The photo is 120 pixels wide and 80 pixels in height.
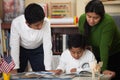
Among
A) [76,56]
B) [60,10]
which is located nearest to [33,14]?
[76,56]

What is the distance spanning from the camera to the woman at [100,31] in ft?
7.09

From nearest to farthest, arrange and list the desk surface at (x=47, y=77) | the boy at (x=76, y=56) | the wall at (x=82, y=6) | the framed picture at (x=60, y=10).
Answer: the desk surface at (x=47, y=77), the boy at (x=76, y=56), the wall at (x=82, y=6), the framed picture at (x=60, y=10)

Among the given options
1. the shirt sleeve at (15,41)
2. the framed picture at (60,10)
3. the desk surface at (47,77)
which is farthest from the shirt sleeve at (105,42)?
the framed picture at (60,10)

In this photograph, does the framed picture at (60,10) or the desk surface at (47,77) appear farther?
the framed picture at (60,10)

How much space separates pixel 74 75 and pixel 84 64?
39cm

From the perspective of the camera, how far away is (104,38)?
87.4 inches

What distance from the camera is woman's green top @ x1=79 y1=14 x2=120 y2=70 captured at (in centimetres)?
221

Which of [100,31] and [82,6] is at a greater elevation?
[82,6]

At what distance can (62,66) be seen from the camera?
237cm

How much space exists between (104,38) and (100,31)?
3.2 inches

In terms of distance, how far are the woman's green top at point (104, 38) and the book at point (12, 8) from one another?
1233 millimetres

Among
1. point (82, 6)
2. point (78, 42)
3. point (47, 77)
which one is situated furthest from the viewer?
point (82, 6)

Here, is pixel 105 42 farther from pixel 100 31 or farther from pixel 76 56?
pixel 76 56

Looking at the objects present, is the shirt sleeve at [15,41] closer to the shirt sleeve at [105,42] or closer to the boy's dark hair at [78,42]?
the boy's dark hair at [78,42]
